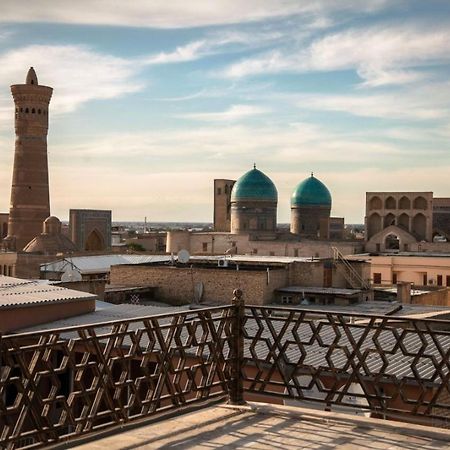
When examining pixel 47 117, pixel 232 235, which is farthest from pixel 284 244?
pixel 47 117

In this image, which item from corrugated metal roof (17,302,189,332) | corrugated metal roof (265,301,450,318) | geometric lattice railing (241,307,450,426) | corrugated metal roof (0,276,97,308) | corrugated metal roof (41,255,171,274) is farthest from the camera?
corrugated metal roof (41,255,171,274)

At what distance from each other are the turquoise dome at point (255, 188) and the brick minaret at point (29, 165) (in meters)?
11.5

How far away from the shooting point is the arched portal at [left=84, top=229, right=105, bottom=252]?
45312 mm

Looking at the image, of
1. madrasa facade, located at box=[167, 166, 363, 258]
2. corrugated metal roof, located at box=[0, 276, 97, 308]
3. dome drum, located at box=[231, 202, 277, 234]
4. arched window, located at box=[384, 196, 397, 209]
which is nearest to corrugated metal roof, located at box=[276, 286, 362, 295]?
corrugated metal roof, located at box=[0, 276, 97, 308]

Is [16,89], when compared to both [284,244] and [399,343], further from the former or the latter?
[399,343]

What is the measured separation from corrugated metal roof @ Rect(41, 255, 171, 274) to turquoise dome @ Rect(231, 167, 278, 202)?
11.2 meters

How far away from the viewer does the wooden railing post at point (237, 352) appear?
19.7ft

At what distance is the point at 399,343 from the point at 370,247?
119 ft

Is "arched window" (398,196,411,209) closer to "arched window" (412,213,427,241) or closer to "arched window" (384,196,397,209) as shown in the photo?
"arched window" (384,196,397,209)

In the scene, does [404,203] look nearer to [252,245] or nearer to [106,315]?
[252,245]

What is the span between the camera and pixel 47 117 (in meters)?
39.5

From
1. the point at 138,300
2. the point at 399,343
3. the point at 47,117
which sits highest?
the point at 47,117

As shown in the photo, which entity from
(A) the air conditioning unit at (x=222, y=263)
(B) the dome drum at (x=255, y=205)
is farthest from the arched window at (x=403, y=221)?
(A) the air conditioning unit at (x=222, y=263)

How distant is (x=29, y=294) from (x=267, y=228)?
1199 inches
